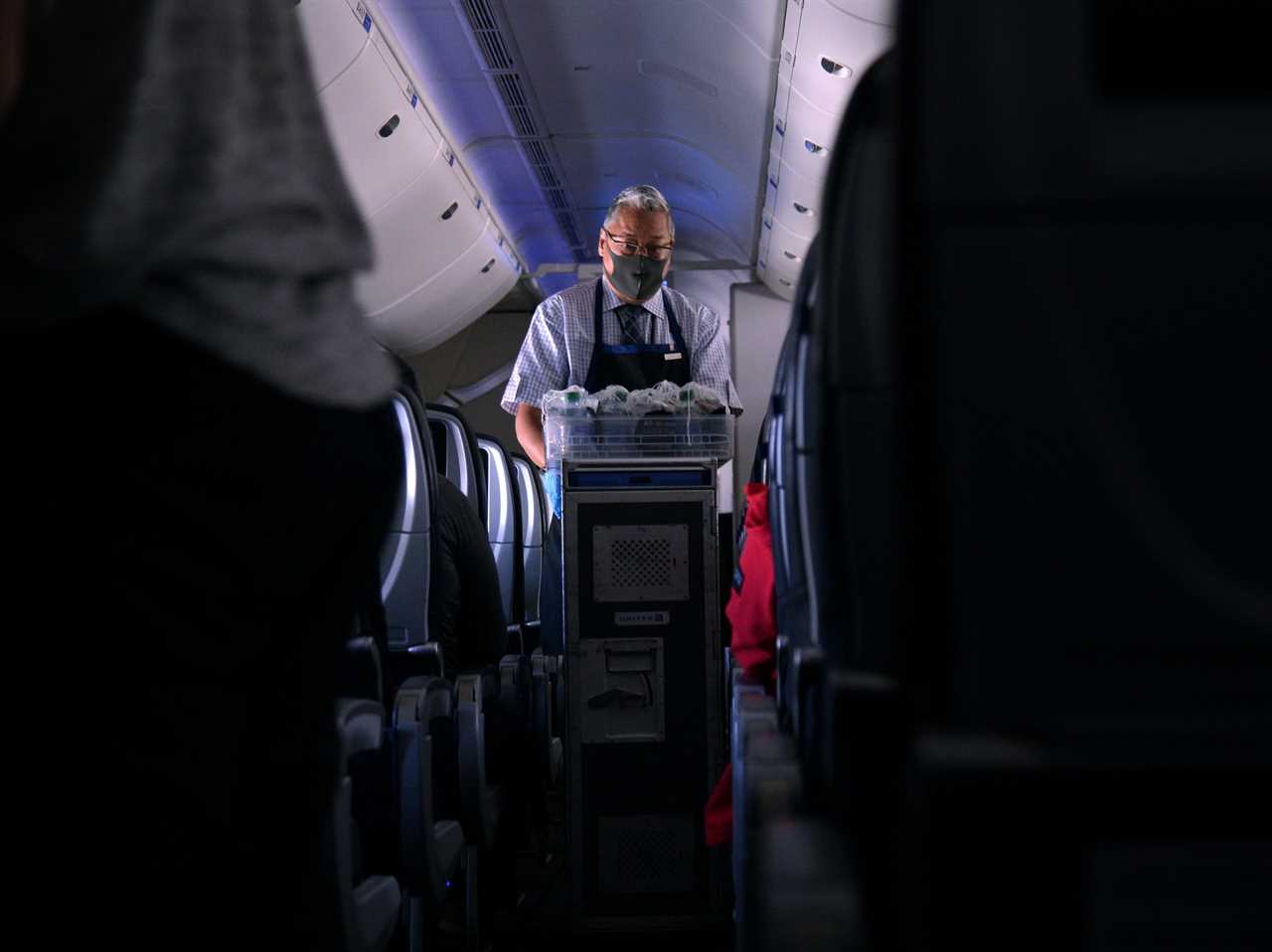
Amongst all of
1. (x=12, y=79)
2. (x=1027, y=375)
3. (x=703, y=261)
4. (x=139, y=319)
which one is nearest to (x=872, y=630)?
(x=1027, y=375)

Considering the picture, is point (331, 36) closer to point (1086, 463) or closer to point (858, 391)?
point (858, 391)

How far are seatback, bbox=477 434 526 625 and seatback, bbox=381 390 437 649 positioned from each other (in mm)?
2113

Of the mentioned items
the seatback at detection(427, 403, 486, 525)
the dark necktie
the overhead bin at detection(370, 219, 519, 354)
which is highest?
the overhead bin at detection(370, 219, 519, 354)

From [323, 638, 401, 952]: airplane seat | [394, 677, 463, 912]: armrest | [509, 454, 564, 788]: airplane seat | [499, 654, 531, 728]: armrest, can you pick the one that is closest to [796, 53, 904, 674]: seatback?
[323, 638, 401, 952]: airplane seat

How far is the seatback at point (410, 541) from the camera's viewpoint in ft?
9.07

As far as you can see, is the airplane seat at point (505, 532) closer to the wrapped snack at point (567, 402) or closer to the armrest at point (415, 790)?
the wrapped snack at point (567, 402)

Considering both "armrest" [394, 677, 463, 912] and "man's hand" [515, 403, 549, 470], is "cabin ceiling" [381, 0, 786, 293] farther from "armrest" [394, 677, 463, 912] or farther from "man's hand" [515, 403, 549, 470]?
"armrest" [394, 677, 463, 912]

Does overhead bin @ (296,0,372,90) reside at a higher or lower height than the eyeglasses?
higher

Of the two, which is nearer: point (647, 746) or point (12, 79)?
point (12, 79)

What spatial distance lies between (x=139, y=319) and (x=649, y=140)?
932 centimetres

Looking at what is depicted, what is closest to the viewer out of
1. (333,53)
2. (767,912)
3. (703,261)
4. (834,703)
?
(767,912)

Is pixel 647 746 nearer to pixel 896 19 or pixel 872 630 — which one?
pixel 872 630

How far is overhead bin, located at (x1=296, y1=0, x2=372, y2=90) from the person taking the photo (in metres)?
5.73

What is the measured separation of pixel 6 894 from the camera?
42.9 inches
